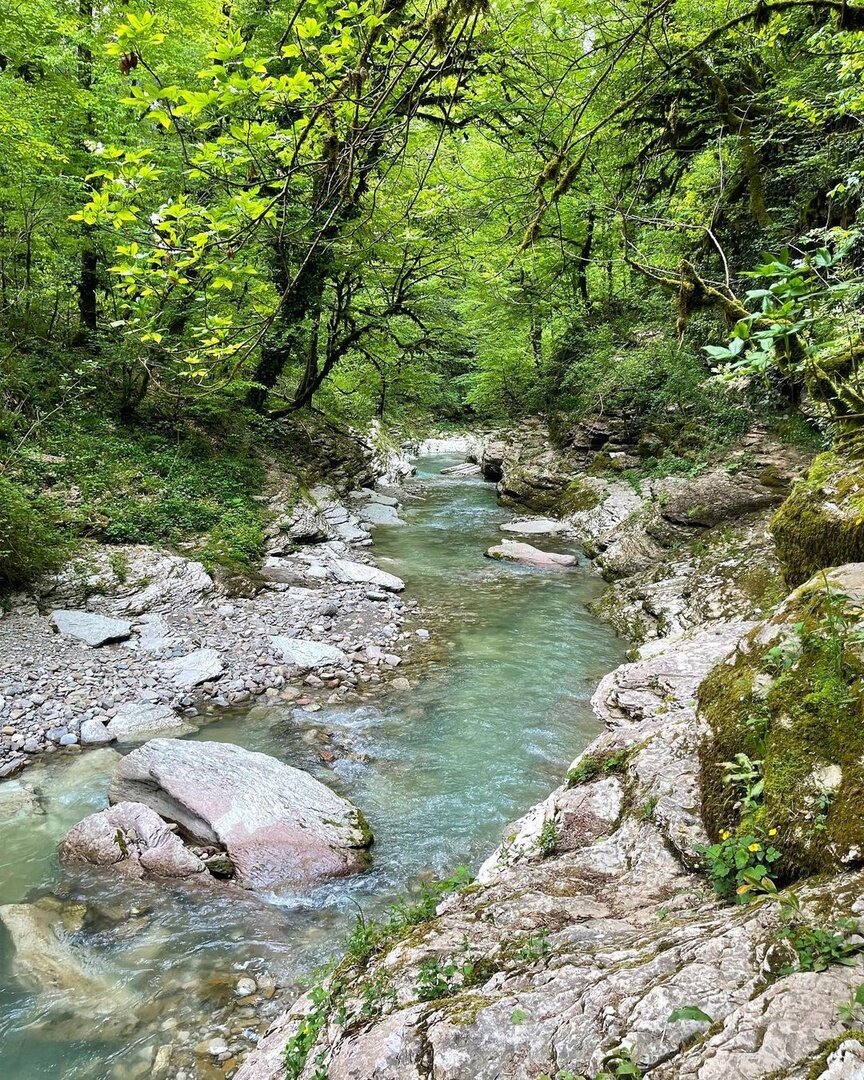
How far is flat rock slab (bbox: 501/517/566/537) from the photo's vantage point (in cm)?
1573

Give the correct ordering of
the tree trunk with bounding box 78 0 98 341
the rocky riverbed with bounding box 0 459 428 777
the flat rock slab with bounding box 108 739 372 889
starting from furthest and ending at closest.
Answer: the tree trunk with bounding box 78 0 98 341
the rocky riverbed with bounding box 0 459 428 777
the flat rock slab with bounding box 108 739 372 889

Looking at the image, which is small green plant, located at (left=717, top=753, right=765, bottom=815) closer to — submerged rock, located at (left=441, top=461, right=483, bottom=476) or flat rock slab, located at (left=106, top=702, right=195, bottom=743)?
flat rock slab, located at (left=106, top=702, right=195, bottom=743)

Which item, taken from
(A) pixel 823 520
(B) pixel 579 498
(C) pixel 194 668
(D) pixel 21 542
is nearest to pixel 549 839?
(A) pixel 823 520

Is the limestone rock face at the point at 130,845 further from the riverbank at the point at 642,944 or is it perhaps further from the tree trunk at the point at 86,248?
the tree trunk at the point at 86,248

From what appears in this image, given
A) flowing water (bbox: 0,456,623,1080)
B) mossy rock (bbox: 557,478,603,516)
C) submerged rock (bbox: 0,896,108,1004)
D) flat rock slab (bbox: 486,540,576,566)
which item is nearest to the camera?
flowing water (bbox: 0,456,623,1080)

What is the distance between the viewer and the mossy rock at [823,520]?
400cm

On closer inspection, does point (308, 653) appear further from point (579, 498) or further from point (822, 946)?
point (579, 498)

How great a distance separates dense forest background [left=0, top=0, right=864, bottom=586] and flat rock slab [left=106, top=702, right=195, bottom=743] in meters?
3.03

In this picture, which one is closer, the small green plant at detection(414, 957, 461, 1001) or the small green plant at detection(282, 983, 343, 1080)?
the small green plant at detection(414, 957, 461, 1001)

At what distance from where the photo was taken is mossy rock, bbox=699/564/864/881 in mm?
2367

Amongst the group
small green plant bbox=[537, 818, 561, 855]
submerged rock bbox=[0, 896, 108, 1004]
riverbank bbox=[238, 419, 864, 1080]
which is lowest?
submerged rock bbox=[0, 896, 108, 1004]

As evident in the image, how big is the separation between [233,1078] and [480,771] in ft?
12.0

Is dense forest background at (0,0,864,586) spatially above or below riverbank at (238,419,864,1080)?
above

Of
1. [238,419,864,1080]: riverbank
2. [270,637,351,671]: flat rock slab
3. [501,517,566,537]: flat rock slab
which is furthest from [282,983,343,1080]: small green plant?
[501,517,566,537]: flat rock slab
